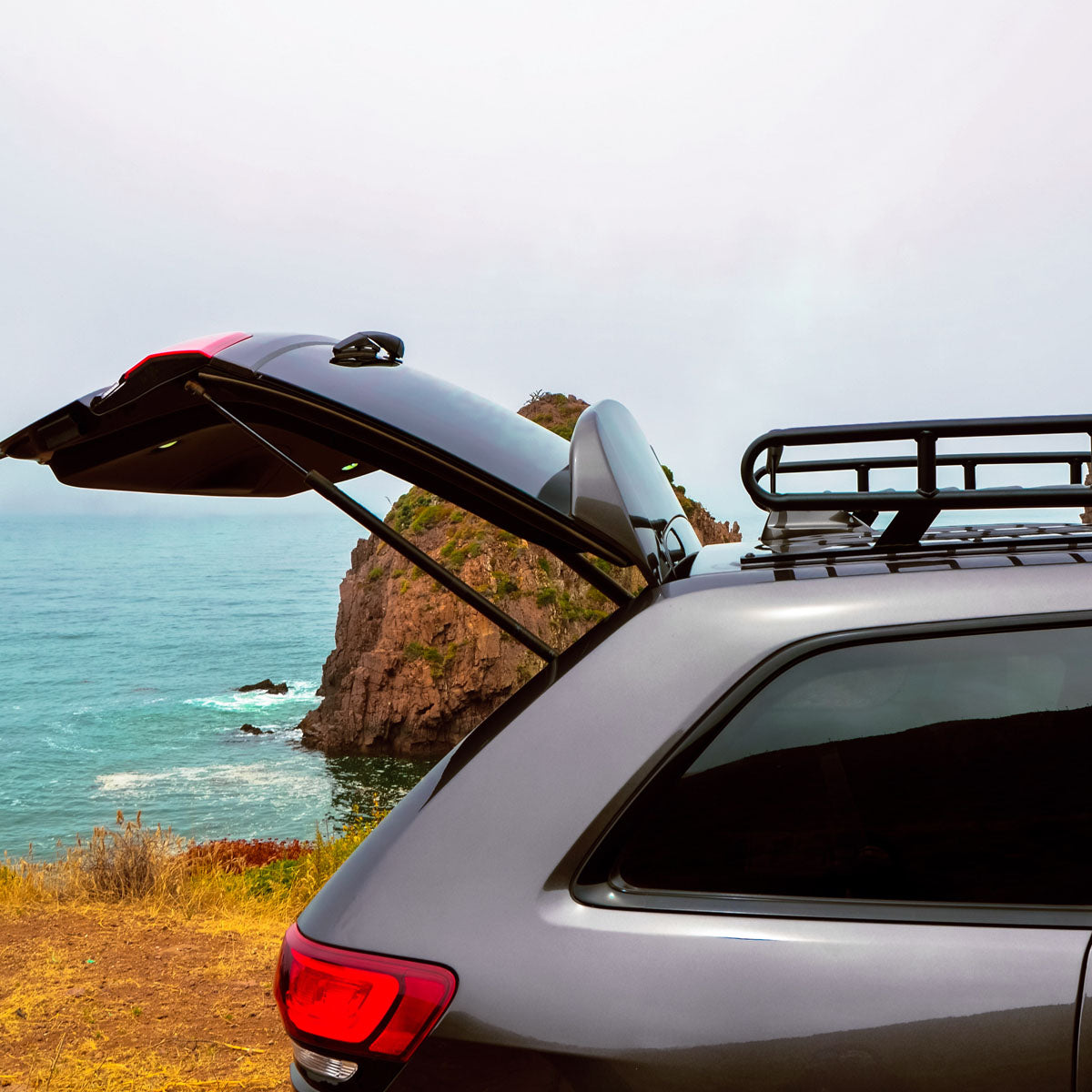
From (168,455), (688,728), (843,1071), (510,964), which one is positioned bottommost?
(843,1071)

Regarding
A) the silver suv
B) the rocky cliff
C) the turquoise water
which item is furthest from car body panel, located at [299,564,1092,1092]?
the rocky cliff

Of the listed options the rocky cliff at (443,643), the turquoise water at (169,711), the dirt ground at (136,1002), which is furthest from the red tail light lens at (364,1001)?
the rocky cliff at (443,643)

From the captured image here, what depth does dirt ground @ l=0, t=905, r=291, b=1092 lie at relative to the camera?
3607 mm

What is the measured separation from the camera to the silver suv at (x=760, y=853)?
121cm

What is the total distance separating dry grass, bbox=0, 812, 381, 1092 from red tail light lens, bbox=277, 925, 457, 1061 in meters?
2.69

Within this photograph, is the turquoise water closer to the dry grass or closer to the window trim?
the dry grass

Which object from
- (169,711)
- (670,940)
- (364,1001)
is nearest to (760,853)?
(670,940)

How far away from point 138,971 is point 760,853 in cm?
449

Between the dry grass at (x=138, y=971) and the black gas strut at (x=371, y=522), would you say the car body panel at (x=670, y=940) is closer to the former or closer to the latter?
the black gas strut at (x=371, y=522)

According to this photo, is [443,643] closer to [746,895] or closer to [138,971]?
[138,971]

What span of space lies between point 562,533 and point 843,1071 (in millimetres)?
1033

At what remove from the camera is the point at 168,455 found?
2857 mm

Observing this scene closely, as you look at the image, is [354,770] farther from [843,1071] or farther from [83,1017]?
[843,1071]

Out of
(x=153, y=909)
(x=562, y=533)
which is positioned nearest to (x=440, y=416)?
(x=562, y=533)
